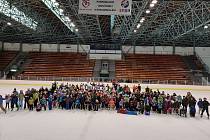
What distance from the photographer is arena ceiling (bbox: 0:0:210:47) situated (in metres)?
23.8

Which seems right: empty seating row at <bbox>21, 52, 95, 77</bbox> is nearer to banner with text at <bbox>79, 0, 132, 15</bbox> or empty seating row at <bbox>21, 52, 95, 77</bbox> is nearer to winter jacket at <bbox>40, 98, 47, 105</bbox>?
winter jacket at <bbox>40, 98, 47, 105</bbox>

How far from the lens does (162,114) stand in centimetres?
1460

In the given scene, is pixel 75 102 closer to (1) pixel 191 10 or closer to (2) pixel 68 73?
(1) pixel 191 10

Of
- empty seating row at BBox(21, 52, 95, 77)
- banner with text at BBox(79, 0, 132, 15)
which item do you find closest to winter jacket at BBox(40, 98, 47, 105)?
banner with text at BBox(79, 0, 132, 15)

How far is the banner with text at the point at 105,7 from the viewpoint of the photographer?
44.2 feet

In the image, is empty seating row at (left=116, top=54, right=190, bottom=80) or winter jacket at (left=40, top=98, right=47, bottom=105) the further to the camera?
empty seating row at (left=116, top=54, right=190, bottom=80)

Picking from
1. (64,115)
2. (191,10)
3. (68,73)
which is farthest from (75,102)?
(68,73)

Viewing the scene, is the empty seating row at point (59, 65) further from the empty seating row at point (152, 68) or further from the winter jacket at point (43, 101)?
the winter jacket at point (43, 101)

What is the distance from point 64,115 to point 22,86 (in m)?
12.8

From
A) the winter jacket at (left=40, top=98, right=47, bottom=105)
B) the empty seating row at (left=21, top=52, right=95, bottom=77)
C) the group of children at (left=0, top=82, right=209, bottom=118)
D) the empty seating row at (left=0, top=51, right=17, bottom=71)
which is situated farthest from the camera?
the empty seating row at (left=0, top=51, right=17, bottom=71)

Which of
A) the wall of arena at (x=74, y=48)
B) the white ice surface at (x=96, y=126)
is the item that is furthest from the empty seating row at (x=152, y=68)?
the white ice surface at (x=96, y=126)

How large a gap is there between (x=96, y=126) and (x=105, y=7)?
576 cm

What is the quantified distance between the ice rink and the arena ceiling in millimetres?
10154

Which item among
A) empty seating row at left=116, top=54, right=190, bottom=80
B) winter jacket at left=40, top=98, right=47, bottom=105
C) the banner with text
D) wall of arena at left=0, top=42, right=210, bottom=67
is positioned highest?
wall of arena at left=0, top=42, right=210, bottom=67
